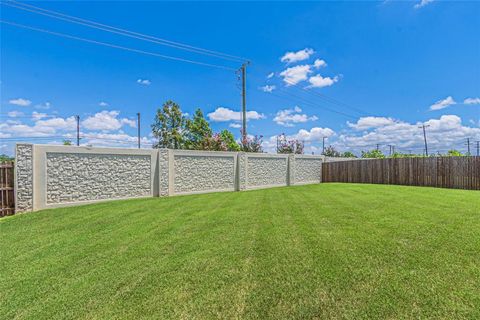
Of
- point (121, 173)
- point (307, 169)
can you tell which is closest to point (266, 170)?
point (307, 169)

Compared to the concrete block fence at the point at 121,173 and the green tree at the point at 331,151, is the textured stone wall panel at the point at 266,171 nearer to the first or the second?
the concrete block fence at the point at 121,173

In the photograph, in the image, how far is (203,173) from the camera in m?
11.3

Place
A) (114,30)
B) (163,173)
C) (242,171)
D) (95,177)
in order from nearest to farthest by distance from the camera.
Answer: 1. (95,177)
2. (163,173)
3. (114,30)
4. (242,171)

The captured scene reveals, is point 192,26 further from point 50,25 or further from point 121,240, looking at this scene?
point 121,240

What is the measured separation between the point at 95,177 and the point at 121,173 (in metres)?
0.86

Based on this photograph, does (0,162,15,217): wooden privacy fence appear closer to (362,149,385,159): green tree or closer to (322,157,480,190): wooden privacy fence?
(322,157,480,190): wooden privacy fence

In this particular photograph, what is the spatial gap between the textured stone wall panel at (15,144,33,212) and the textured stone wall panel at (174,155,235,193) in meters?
4.72

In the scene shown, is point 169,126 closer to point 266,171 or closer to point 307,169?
point 266,171

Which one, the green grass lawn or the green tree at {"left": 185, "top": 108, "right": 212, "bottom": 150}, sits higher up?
the green tree at {"left": 185, "top": 108, "right": 212, "bottom": 150}

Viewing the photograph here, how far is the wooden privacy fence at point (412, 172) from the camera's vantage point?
37.1 feet

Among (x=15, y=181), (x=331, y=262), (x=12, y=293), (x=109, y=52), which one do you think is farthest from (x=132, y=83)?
(x=331, y=262)

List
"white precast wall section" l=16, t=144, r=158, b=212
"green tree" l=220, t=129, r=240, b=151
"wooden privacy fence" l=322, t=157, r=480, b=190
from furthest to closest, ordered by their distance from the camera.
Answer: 1. "green tree" l=220, t=129, r=240, b=151
2. "wooden privacy fence" l=322, t=157, r=480, b=190
3. "white precast wall section" l=16, t=144, r=158, b=212

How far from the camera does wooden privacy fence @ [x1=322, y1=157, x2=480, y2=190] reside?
11.3 metres

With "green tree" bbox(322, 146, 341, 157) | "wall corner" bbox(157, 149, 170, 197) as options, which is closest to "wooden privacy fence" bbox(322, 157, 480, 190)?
"green tree" bbox(322, 146, 341, 157)
